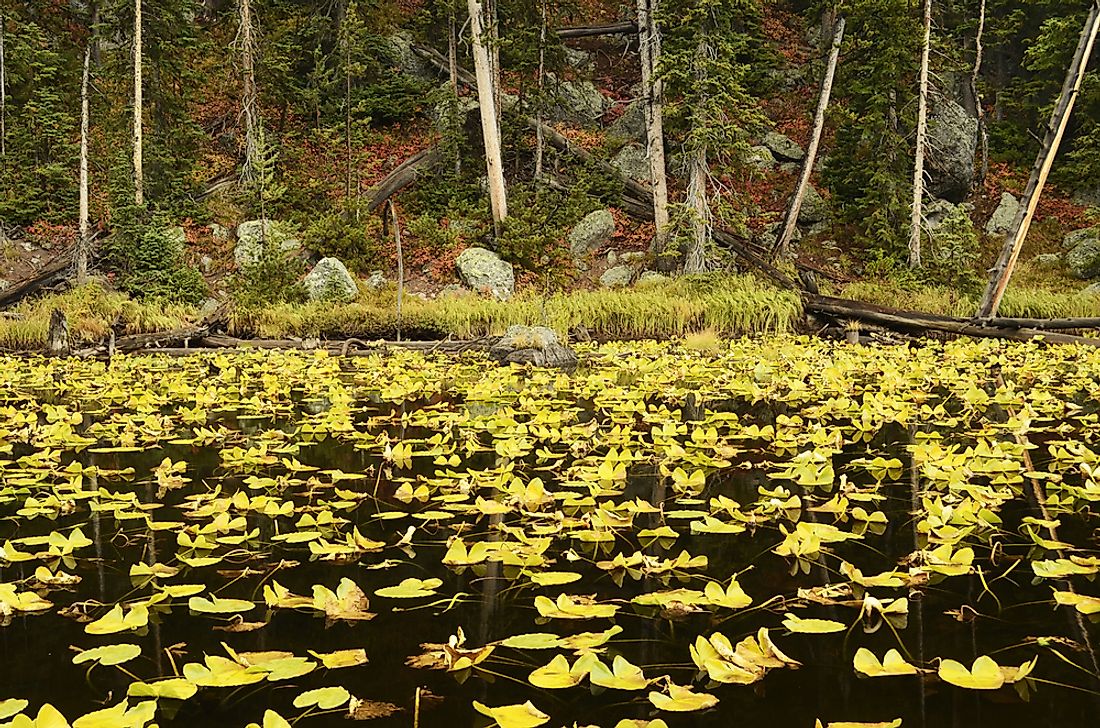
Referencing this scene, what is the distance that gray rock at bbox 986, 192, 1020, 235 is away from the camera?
18000 millimetres

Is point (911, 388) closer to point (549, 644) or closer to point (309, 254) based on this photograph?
point (549, 644)

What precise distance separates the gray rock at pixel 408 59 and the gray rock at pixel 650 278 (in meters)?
10.1

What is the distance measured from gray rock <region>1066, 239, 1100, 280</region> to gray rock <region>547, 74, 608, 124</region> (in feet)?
40.1

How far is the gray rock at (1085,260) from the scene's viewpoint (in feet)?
52.1

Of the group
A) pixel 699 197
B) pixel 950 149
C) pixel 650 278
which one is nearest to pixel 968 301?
pixel 699 197

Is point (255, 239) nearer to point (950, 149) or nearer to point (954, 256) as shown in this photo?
point (954, 256)

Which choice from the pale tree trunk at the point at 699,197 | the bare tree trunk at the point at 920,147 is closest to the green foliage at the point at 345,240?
the pale tree trunk at the point at 699,197

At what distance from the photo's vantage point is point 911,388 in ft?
18.7

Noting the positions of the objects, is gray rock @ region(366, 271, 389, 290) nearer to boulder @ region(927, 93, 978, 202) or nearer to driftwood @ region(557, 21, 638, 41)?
driftwood @ region(557, 21, 638, 41)

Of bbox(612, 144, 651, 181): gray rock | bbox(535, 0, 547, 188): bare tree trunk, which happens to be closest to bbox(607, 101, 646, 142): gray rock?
bbox(612, 144, 651, 181): gray rock

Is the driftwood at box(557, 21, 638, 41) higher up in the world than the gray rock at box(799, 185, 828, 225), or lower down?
higher up

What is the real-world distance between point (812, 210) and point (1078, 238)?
19.6ft

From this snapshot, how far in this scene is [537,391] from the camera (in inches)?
229

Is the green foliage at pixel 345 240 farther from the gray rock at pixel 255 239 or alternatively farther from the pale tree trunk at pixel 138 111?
the pale tree trunk at pixel 138 111
